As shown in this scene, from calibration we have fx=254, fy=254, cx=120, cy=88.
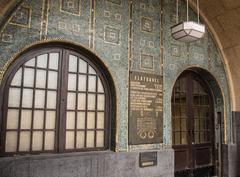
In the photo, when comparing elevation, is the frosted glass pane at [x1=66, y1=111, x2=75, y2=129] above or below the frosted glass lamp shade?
below

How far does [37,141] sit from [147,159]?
2.15 metres

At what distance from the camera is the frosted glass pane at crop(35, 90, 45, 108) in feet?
13.8

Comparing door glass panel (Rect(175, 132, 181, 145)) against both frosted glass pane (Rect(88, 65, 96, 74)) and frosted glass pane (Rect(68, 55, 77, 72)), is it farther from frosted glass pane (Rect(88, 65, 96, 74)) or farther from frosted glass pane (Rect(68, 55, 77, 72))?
frosted glass pane (Rect(68, 55, 77, 72))

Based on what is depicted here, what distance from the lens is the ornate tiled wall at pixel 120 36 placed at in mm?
4094

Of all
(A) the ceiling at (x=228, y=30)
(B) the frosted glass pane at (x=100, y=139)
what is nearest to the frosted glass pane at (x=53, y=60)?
A: (B) the frosted glass pane at (x=100, y=139)

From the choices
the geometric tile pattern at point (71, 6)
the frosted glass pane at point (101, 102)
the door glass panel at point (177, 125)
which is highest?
the geometric tile pattern at point (71, 6)

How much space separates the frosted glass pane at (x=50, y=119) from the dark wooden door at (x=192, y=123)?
2.88 metres

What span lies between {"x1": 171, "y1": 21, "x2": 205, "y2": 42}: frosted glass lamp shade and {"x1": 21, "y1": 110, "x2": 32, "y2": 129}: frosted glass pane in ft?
9.53

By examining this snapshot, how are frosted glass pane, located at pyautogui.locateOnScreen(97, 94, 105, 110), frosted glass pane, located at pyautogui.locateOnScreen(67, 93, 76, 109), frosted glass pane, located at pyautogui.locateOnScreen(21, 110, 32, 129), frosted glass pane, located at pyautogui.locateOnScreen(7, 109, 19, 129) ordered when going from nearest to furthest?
1. frosted glass pane, located at pyautogui.locateOnScreen(7, 109, 19, 129)
2. frosted glass pane, located at pyautogui.locateOnScreen(21, 110, 32, 129)
3. frosted glass pane, located at pyautogui.locateOnScreen(67, 93, 76, 109)
4. frosted glass pane, located at pyautogui.locateOnScreen(97, 94, 105, 110)

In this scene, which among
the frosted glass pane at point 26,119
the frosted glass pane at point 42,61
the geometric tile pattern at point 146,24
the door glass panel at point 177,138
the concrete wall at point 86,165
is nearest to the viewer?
the concrete wall at point 86,165

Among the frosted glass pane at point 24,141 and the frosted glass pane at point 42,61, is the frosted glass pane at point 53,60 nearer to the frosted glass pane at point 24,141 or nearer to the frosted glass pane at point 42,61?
the frosted glass pane at point 42,61

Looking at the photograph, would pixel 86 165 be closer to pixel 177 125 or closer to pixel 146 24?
pixel 177 125

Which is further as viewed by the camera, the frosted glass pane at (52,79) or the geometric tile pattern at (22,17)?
the frosted glass pane at (52,79)

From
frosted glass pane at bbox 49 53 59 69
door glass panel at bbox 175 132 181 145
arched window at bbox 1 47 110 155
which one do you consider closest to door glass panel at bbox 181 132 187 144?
door glass panel at bbox 175 132 181 145
